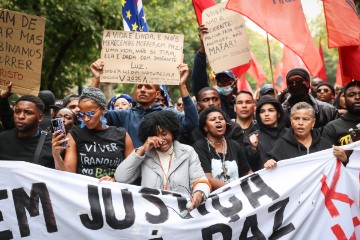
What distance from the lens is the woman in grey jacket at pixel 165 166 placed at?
5.01 meters

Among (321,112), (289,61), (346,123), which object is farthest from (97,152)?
(289,61)

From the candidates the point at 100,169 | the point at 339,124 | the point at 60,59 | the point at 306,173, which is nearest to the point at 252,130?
the point at 339,124

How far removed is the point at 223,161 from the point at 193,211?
25.6 inches

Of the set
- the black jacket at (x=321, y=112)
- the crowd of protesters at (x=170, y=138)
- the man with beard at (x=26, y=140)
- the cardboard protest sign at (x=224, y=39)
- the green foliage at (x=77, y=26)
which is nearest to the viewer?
the crowd of protesters at (x=170, y=138)

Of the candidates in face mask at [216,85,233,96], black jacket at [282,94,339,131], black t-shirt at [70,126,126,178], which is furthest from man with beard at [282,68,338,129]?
black t-shirt at [70,126,126,178]

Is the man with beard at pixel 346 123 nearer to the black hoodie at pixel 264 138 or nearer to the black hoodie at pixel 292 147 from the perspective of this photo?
the black hoodie at pixel 292 147

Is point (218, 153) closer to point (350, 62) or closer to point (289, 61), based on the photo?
point (350, 62)

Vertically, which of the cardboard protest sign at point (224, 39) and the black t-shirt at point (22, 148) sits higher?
the cardboard protest sign at point (224, 39)

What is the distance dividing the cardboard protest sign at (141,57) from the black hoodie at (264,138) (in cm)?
106

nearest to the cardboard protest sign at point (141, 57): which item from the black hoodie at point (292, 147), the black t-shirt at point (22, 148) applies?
the black t-shirt at point (22, 148)

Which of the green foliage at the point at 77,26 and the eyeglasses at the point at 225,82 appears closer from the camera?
the eyeglasses at the point at 225,82

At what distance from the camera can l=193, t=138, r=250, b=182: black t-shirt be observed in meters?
5.45

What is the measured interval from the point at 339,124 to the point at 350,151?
79 cm

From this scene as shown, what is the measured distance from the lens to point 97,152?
5.12m
